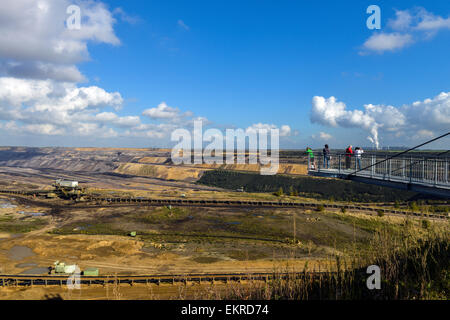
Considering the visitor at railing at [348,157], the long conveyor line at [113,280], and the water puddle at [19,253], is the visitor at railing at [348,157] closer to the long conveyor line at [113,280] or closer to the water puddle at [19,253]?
Result: the long conveyor line at [113,280]

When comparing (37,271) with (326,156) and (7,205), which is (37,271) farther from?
→ (7,205)

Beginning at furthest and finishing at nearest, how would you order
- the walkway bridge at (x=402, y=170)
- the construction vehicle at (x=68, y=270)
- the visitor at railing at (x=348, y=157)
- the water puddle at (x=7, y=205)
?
the water puddle at (x=7, y=205) < the construction vehicle at (x=68, y=270) < the visitor at railing at (x=348, y=157) < the walkway bridge at (x=402, y=170)

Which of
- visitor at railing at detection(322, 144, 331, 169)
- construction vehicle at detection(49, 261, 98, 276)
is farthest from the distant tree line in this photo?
construction vehicle at detection(49, 261, 98, 276)

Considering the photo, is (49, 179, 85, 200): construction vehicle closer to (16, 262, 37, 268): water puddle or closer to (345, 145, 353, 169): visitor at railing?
(16, 262, 37, 268): water puddle

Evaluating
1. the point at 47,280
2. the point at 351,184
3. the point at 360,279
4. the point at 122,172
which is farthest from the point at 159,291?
the point at 122,172

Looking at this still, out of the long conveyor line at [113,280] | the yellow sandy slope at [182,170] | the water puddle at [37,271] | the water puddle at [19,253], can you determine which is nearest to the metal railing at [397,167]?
the long conveyor line at [113,280]
